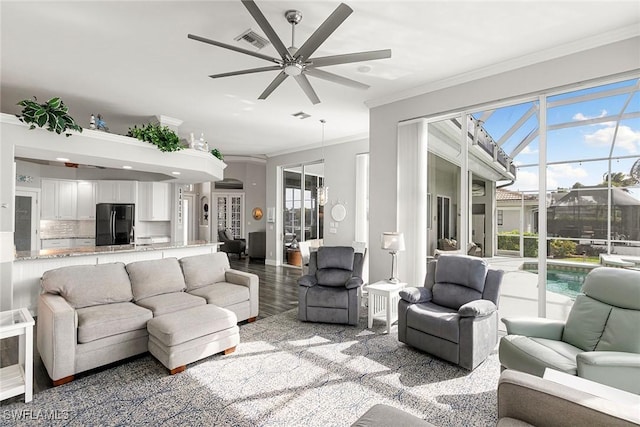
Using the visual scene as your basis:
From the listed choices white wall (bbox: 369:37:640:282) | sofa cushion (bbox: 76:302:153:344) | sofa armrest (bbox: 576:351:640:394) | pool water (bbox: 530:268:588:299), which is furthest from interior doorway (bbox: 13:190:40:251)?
pool water (bbox: 530:268:588:299)

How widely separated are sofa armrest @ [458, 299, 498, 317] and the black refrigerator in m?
6.88

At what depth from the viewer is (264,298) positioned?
522 centimetres

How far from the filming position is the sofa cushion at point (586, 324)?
2.39 m

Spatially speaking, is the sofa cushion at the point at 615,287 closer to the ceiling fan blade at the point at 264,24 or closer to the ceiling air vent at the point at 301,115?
the ceiling fan blade at the point at 264,24

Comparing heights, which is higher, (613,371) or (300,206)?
(300,206)

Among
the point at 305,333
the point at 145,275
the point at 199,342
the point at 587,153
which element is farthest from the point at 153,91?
the point at 587,153

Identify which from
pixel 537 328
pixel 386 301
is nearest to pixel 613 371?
pixel 537 328

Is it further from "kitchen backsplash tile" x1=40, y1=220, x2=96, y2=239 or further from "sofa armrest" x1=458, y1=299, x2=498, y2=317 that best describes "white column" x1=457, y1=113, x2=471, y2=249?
"kitchen backsplash tile" x1=40, y1=220, x2=96, y2=239

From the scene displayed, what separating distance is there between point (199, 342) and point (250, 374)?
0.56 metres

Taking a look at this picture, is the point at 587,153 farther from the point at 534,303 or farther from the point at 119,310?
the point at 119,310

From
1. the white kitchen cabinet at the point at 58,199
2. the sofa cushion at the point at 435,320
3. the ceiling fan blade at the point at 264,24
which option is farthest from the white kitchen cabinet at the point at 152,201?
the sofa cushion at the point at 435,320

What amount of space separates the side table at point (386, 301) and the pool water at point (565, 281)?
5.20ft

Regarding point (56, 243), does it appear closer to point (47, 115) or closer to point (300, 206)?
point (47, 115)

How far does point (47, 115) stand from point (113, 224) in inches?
146
